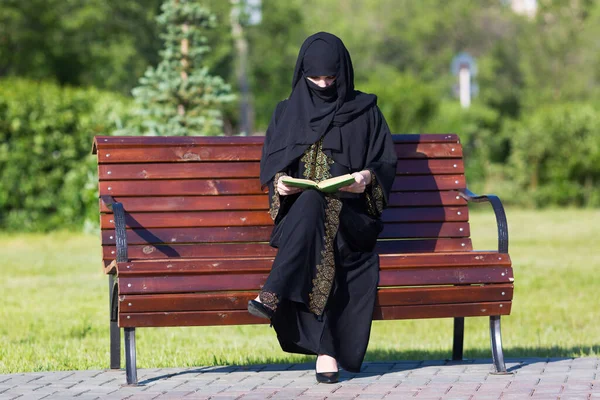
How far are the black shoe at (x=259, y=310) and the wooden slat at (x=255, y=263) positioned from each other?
0.63 feet

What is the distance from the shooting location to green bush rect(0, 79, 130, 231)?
1381cm

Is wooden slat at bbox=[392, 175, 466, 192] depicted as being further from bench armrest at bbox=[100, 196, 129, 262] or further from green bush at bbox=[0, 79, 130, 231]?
green bush at bbox=[0, 79, 130, 231]

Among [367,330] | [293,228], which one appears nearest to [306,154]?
[293,228]

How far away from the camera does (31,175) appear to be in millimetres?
13891

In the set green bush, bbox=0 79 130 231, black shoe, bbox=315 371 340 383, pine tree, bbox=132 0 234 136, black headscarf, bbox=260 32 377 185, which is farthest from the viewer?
green bush, bbox=0 79 130 231

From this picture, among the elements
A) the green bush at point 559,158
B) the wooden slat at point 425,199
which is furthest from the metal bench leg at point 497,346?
the green bush at point 559,158

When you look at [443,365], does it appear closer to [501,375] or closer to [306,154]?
[501,375]

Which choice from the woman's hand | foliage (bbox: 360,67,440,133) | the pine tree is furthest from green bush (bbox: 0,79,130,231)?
the woman's hand

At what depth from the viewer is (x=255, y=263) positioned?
496 centimetres

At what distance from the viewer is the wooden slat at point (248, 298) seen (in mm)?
4793

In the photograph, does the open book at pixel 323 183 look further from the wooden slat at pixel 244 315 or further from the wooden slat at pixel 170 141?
the wooden slat at pixel 170 141

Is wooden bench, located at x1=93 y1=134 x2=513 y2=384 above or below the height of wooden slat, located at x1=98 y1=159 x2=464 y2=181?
below

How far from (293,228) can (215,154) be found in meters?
0.95

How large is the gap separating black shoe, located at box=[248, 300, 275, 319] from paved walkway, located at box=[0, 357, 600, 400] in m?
0.31
